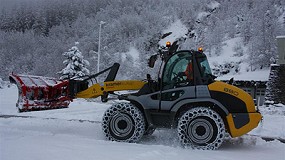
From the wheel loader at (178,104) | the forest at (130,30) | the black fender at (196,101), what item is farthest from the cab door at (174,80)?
the forest at (130,30)

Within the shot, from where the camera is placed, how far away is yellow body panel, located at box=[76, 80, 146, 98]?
22.0ft

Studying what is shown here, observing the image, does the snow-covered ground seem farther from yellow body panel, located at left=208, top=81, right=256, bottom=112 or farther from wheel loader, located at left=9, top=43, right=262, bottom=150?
yellow body panel, located at left=208, top=81, right=256, bottom=112

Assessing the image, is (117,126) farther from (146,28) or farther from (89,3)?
(89,3)

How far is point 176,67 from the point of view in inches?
243

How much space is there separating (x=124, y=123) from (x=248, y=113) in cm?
266

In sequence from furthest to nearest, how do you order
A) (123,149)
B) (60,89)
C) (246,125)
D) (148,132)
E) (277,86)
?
1. (277,86)
2. (60,89)
3. (148,132)
4. (246,125)
5. (123,149)

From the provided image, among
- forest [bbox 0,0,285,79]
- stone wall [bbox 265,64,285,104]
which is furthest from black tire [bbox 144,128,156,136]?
forest [bbox 0,0,285,79]

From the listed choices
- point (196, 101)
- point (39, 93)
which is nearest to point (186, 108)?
point (196, 101)

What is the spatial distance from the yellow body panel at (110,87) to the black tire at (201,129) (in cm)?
151

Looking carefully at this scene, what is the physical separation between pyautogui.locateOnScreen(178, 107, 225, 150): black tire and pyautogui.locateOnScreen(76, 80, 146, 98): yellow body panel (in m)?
1.51

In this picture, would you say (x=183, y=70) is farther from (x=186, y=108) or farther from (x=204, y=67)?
(x=186, y=108)

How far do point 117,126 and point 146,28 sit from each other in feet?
197

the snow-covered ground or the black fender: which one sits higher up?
the black fender

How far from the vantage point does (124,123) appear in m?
6.25
